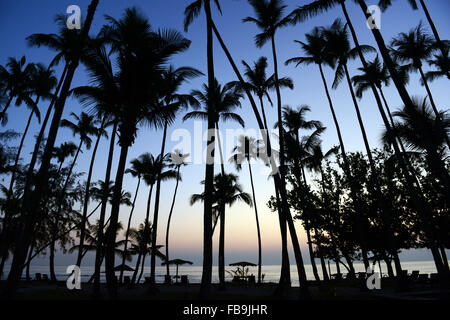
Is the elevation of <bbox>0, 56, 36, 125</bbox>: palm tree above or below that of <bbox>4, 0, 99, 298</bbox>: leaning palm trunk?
above

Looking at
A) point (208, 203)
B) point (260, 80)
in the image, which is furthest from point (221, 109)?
point (208, 203)

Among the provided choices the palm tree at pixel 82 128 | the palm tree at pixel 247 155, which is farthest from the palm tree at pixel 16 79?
the palm tree at pixel 247 155

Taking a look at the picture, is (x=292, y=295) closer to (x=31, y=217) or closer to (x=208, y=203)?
(x=208, y=203)

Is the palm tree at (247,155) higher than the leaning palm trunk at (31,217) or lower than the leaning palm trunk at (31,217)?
higher

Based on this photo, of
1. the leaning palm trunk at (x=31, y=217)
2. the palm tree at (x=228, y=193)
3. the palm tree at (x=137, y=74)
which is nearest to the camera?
the leaning palm trunk at (x=31, y=217)

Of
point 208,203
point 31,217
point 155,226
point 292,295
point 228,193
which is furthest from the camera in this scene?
point 228,193

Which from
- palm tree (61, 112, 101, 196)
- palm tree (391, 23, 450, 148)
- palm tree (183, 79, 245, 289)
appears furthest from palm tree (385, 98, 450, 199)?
palm tree (61, 112, 101, 196)

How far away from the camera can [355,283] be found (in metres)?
20.8

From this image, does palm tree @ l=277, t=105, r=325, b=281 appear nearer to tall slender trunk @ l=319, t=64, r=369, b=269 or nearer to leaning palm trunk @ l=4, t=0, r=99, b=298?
tall slender trunk @ l=319, t=64, r=369, b=269

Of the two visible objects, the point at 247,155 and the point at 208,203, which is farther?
the point at 247,155

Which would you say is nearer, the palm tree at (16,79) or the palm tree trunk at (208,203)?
the palm tree trunk at (208,203)

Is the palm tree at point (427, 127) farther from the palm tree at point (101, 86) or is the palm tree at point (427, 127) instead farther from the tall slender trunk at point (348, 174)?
the palm tree at point (101, 86)

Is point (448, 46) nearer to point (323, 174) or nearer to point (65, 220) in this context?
point (323, 174)
